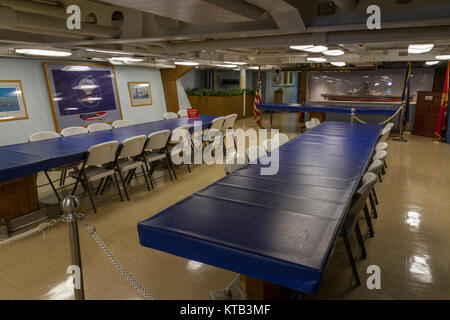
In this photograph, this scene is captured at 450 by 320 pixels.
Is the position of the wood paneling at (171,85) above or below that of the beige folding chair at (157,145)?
above

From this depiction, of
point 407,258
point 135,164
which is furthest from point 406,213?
point 135,164

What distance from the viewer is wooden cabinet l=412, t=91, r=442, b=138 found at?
29.9ft

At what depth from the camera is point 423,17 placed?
238 cm

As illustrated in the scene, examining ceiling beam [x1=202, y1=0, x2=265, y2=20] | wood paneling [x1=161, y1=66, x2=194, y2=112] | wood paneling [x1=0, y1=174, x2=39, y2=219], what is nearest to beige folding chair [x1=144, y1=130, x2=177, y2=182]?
wood paneling [x1=0, y1=174, x2=39, y2=219]

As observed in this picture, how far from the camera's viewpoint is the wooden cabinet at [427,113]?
9.12 m

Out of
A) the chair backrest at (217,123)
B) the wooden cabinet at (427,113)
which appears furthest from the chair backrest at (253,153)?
the wooden cabinet at (427,113)

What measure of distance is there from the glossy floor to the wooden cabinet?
5.66m

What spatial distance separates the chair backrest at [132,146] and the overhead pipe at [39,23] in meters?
1.37

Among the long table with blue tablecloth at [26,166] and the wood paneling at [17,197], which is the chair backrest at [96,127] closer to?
the long table with blue tablecloth at [26,166]

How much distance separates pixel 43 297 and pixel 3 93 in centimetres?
508

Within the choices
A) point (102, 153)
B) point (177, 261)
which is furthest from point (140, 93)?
point (177, 261)

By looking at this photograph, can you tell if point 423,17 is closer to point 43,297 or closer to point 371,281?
point 371,281

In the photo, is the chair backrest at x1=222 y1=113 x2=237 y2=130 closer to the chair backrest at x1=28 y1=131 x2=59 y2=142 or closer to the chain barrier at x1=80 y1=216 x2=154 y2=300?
the chair backrest at x1=28 y1=131 x2=59 y2=142
